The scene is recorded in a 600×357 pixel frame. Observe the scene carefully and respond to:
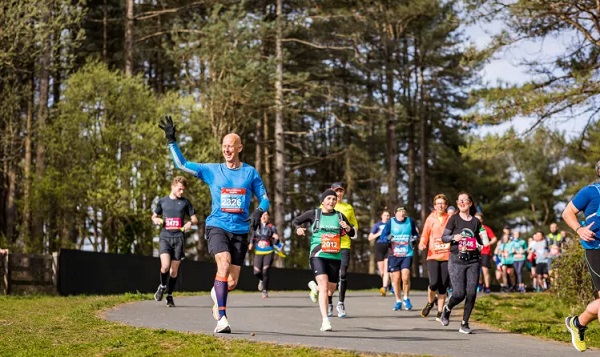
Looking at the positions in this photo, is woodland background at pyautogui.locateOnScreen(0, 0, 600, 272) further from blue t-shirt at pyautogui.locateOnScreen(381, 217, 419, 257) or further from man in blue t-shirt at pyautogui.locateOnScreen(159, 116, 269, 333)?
man in blue t-shirt at pyautogui.locateOnScreen(159, 116, 269, 333)

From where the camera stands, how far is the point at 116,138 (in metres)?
32.8

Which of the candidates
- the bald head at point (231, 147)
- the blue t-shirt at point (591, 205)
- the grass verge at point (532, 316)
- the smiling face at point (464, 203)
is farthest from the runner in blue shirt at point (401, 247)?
the blue t-shirt at point (591, 205)

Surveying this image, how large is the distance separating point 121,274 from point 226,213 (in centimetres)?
1272

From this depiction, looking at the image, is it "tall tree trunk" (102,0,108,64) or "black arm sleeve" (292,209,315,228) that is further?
"tall tree trunk" (102,0,108,64)

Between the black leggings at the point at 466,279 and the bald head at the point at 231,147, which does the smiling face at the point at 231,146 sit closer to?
the bald head at the point at 231,147

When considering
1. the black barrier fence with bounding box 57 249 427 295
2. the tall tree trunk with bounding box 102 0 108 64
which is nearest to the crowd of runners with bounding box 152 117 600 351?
the black barrier fence with bounding box 57 249 427 295

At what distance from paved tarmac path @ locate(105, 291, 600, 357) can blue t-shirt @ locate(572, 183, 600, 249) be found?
153 cm

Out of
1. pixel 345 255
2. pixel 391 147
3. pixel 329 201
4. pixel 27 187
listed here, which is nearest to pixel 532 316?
pixel 345 255

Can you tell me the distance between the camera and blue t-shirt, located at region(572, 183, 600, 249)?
936 cm

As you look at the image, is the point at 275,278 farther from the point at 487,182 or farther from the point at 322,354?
the point at 487,182

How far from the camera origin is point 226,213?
34.2ft

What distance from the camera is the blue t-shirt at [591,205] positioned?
30.7 feet

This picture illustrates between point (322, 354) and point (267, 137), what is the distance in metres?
37.1

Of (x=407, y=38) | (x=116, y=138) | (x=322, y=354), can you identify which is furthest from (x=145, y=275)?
(x=407, y=38)
